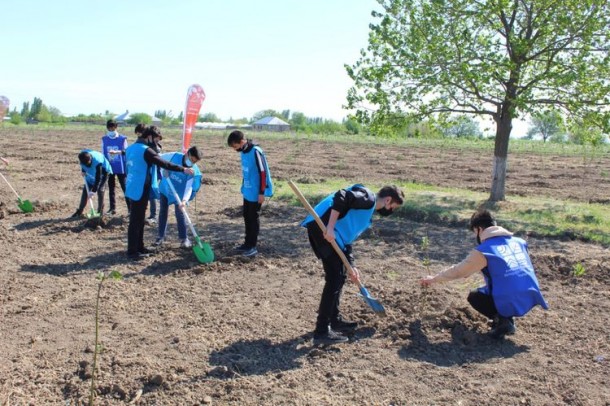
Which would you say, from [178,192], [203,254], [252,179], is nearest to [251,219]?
[252,179]

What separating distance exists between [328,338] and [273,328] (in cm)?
53

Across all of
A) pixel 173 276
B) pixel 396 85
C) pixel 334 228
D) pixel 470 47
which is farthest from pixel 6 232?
pixel 470 47

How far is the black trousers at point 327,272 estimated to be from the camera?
13.8 ft

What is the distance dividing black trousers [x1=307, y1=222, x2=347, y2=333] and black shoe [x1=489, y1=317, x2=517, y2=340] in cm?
132

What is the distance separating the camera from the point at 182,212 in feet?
23.3

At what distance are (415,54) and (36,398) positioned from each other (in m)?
8.84

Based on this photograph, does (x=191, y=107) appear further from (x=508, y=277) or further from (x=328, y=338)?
(x=508, y=277)

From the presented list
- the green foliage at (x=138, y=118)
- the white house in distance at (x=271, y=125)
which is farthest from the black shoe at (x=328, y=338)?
the white house in distance at (x=271, y=125)

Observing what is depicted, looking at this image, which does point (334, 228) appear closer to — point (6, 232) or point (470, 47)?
point (6, 232)

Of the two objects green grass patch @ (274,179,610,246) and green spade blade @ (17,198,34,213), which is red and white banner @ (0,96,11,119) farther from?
green grass patch @ (274,179,610,246)

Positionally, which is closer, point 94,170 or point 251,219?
point 251,219

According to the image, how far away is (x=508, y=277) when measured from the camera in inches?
168

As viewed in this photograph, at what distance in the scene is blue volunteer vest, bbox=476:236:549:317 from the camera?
13.9 ft

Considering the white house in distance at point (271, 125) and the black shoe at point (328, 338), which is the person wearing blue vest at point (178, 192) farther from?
the white house in distance at point (271, 125)
